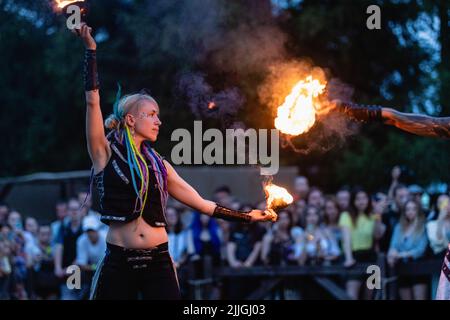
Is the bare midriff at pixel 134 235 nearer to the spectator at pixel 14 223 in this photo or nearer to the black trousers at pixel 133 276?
the black trousers at pixel 133 276

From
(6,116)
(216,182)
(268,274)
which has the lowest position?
(268,274)

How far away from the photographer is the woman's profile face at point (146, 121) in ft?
18.3

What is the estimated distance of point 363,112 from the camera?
548cm

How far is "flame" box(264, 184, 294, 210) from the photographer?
19.1 feet

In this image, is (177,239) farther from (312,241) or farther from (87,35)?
(87,35)

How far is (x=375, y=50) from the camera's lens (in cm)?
1711

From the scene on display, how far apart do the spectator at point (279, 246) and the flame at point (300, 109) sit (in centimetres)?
371

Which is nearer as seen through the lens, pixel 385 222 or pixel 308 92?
pixel 308 92

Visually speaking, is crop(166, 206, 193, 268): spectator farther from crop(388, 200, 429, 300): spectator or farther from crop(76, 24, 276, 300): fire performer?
crop(76, 24, 276, 300): fire performer

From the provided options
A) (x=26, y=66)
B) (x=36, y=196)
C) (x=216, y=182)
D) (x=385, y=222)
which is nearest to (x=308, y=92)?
(x=385, y=222)

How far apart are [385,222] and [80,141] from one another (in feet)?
42.0

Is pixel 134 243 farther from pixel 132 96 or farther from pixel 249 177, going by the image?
pixel 249 177

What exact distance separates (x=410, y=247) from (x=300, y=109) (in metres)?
3.74
